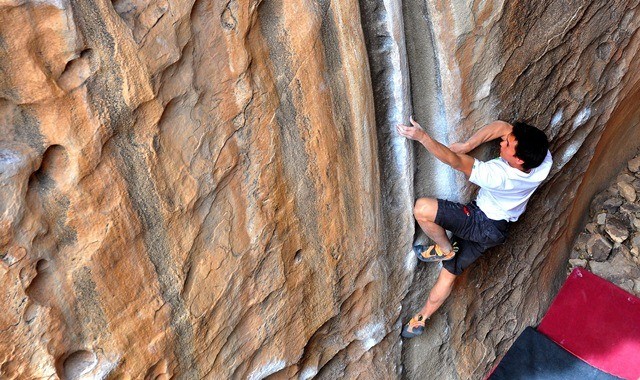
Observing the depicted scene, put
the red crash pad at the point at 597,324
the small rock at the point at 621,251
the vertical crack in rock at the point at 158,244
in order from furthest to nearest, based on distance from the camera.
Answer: the small rock at the point at 621,251 → the red crash pad at the point at 597,324 → the vertical crack in rock at the point at 158,244

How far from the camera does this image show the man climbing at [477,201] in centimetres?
237

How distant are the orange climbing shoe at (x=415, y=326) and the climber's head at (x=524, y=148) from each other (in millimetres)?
827

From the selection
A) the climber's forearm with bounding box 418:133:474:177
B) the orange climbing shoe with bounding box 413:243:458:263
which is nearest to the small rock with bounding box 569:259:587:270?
the orange climbing shoe with bounding box 413:243:458:263

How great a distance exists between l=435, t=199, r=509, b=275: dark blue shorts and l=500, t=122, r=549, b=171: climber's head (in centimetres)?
28

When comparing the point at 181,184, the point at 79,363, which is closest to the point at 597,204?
the point at 181,184

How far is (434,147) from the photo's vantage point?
2252 millimetres

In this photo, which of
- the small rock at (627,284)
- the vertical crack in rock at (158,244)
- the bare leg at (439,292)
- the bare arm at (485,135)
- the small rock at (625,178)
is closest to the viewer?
the vertical crack in rock at (158,244)

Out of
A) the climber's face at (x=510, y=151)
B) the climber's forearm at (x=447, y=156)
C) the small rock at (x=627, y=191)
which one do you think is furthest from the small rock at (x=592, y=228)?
the climber's forearm at (x=447, y=156)

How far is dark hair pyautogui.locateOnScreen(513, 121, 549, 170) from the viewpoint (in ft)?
7.75

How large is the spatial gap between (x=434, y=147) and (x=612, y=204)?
2.06 m

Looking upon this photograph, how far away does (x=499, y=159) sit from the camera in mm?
2502

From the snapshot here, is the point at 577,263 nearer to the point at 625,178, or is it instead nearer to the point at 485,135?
the point at 625,178

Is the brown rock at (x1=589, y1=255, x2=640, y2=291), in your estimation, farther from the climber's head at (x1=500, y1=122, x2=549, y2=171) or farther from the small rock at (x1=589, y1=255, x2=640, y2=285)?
the climber's head at (x1=500, y1=122, x2=549, y2=171)

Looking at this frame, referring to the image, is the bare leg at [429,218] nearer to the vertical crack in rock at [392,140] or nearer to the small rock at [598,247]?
the vertical crack in rock at [392,140]
